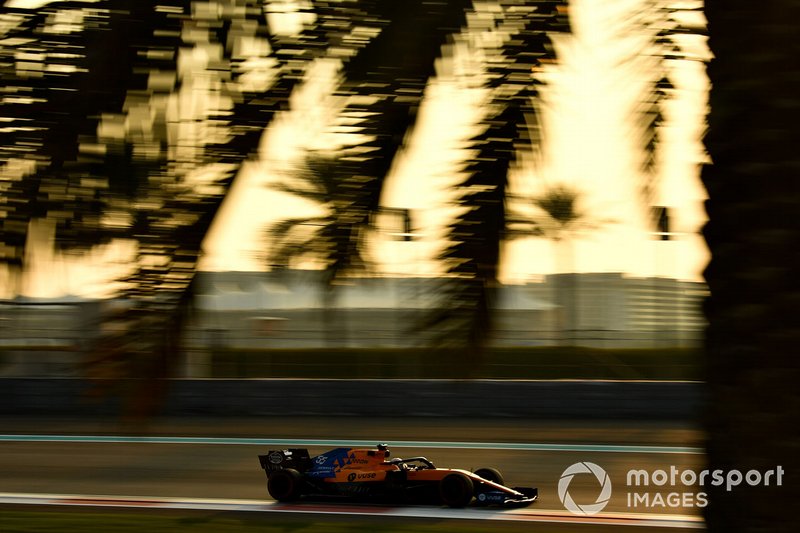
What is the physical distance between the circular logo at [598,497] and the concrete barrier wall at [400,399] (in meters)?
3.59

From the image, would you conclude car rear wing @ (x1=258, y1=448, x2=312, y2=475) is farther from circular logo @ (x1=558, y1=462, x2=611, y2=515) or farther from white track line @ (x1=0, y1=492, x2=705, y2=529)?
circular logo @ (x1=558, y1=462, x2=611, y2=515)

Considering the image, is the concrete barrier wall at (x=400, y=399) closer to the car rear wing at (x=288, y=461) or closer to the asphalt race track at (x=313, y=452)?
the asphalt race track at (x=313, y=452)

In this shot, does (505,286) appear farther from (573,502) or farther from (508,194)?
(573,502)

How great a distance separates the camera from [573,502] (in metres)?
8.80

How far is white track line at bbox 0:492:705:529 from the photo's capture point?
789 centimetres

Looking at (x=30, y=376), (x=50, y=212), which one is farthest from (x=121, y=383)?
(x=30, y=376)

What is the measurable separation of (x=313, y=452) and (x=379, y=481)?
4132 mm

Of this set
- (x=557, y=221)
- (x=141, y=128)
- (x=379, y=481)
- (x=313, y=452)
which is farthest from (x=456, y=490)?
(x=141, y=128)

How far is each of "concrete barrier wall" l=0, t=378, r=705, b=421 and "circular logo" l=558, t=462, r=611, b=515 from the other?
3.59 m

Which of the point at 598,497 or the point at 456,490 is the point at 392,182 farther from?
the point at 598,497

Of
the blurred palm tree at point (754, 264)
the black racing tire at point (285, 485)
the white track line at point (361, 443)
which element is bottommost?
the white track line at point (361, 443)

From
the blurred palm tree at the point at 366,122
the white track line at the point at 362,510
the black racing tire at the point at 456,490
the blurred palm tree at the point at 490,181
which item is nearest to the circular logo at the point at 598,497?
the white track line at the point at 362,510

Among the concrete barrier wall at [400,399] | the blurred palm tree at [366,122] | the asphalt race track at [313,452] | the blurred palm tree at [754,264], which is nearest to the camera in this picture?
the blurred palm tree at [366,122]

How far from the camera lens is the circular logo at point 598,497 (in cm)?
851
